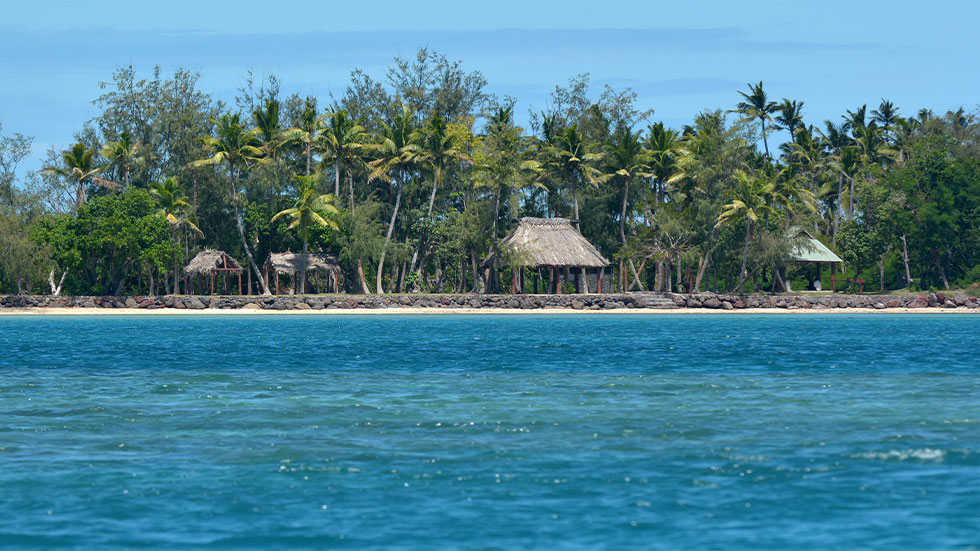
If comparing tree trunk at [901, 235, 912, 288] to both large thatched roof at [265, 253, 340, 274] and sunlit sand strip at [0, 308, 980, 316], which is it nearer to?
sunlit sand strip at [0, 308, 980, 316]

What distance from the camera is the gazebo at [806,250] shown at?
67.2 m

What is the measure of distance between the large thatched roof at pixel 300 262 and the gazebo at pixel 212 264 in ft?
8.93

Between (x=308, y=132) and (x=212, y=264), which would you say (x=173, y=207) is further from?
(x=308, y=132)

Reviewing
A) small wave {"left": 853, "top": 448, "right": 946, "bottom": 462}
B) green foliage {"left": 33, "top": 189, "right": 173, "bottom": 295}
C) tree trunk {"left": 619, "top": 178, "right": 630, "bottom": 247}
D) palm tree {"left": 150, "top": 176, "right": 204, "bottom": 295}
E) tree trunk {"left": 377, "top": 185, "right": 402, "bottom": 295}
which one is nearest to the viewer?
small wave {"left": 853, "top": 448, "right": 946, "bottom": 462}

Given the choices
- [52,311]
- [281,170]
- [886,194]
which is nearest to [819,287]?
[886,194]

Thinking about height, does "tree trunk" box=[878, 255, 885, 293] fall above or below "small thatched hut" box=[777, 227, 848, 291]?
below

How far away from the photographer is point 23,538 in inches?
372

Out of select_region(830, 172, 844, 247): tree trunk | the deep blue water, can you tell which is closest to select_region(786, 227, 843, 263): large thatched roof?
select_region(830, 172, 844, 247): tree trunk

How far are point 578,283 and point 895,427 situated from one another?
54908mm

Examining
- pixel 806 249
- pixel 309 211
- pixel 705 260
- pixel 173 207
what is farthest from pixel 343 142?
pixel 806 249

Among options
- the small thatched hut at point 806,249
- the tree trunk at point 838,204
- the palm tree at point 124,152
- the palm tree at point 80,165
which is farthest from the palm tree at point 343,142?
the tree trunk at point 838,204

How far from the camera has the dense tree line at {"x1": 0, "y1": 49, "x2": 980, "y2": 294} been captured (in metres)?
64.4

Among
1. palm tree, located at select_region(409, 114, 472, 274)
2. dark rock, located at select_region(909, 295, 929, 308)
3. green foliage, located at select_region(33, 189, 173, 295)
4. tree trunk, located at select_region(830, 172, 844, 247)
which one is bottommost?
dark rock, located at select_region(909, 295, 929, 308)

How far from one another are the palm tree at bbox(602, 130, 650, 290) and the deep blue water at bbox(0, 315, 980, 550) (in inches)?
1550
